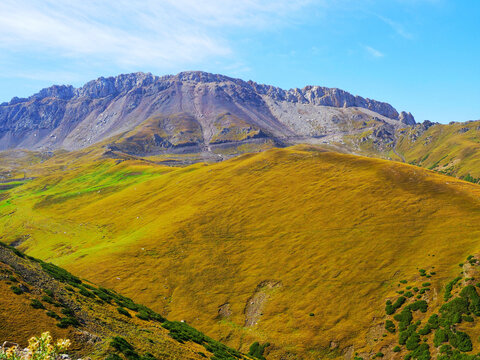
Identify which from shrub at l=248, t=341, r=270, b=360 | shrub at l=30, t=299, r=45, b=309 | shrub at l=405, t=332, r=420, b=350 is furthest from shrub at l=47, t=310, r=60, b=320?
shrub at l=405, t=332, r=420, b=350

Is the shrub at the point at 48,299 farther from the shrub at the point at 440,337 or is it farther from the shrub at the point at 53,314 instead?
the shrub at the point at 440,337

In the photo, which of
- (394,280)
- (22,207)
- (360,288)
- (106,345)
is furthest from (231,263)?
(22,207)

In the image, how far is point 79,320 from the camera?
29000 millimetres

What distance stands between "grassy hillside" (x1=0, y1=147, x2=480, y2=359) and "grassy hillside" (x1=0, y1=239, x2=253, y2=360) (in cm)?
1969

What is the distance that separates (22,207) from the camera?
18388 cm

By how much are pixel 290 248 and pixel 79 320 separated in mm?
55608

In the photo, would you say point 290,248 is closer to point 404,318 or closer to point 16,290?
point 404,318

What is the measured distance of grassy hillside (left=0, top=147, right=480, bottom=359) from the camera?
55.0 meters

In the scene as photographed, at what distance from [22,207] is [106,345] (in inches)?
8130

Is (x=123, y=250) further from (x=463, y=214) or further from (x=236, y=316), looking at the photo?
(x=463, y=214)

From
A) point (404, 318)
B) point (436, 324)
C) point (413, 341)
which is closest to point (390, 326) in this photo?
point (404, 318)

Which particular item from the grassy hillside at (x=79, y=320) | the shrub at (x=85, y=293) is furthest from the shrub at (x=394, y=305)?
the shrub at (x=85, y=293)

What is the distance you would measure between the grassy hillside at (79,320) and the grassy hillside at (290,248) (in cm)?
1969

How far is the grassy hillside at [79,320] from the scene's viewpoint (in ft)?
81.4
